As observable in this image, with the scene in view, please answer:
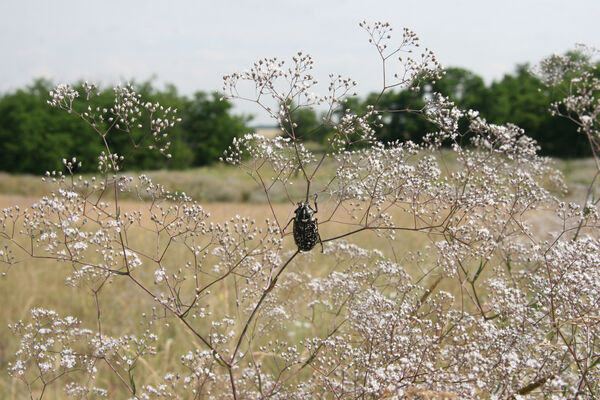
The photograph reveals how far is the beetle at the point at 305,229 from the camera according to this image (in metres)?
1.51

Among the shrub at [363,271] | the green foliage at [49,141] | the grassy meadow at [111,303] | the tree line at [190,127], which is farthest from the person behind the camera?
the green foliage at [49,141]

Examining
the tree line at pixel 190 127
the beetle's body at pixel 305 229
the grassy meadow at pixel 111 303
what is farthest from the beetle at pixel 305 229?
the tree line at pixel 190 127

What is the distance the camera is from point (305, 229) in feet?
5.02

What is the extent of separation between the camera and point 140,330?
440 cm

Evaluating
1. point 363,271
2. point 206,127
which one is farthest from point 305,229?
point 206,127

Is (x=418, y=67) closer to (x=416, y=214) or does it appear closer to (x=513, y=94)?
(x=416, y=214)

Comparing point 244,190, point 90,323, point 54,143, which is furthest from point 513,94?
point 54,143

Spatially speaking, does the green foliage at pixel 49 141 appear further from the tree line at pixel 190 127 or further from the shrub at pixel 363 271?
the shrub at pixel 363 271

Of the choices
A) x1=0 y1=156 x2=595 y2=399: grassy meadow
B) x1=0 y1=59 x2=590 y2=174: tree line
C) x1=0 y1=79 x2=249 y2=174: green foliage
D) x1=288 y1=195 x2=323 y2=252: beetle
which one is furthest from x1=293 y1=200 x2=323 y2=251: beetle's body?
x1=0 y1=79 x2=249 y2=174: green foliage

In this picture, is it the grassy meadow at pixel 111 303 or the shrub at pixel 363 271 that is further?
the grassy meadow at pixel 111 303

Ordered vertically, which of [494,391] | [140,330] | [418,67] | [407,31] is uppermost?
[407,31]

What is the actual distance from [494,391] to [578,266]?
19.8 inches

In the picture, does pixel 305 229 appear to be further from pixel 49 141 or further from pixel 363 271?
pixel 49 141

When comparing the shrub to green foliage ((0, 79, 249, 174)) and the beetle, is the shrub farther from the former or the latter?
green foliage ((0, 79, 249, 174))
